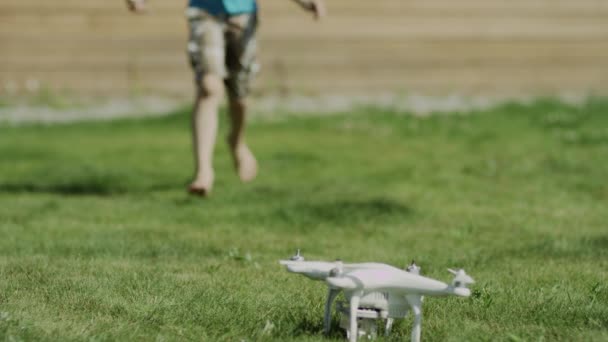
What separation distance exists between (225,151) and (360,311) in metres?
5.99

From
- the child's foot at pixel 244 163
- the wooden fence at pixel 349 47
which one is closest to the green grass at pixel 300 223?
the child's foot at pixel 244 163

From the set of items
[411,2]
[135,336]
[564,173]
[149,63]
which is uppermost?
[411,2]

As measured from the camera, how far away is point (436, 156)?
805cm

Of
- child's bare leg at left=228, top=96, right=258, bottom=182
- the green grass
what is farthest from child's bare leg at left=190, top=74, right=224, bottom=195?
child's bare leg at left=228, top=96, right=258, bottom=182

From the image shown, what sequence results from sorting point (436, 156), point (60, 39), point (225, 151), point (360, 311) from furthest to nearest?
1. point (60, 39)
2. point (225, 151)
3. point (436, 156)
4. point (360, 311)

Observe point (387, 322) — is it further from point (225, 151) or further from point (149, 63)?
point (149, 63)

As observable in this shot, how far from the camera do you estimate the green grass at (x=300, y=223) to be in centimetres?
307

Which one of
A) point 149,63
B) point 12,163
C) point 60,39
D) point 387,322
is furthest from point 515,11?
point 387,322

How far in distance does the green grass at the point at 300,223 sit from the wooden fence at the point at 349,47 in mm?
1737

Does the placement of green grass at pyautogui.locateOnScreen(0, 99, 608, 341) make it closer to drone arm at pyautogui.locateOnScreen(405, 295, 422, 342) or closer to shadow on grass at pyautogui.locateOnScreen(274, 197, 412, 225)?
shadow on grass at pyautogui.locateOnScreen(274, 197, 412, 225)

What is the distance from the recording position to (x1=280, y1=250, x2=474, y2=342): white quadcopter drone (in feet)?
8.67

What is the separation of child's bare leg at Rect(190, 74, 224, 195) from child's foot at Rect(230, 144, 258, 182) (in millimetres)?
863

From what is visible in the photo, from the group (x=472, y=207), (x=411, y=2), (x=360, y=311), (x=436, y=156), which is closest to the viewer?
(x=360, y=311)

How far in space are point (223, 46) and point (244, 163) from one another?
933mm
